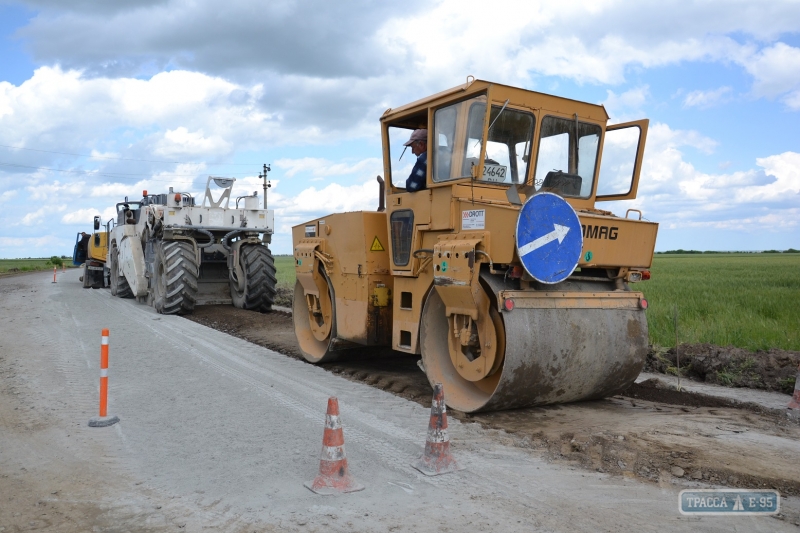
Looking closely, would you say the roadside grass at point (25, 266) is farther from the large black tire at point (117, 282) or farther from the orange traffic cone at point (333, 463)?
the orange traffic cone at point (333, 463)

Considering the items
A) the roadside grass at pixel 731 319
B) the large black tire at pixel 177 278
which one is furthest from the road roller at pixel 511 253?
the large black tire at pixel 177 278

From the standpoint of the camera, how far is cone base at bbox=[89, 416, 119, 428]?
18.6ft

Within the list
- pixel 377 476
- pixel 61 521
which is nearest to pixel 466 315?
pixel 377 476

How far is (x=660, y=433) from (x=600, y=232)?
1.80m

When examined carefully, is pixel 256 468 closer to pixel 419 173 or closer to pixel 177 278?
pixel 419 173

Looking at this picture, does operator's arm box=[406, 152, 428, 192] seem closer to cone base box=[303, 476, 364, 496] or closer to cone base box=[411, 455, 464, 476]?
cone base box=[411, 455, 464, 476]

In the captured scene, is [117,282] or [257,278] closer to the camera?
[257,278]

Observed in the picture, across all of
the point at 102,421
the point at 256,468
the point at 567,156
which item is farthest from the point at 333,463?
the point at 567,156

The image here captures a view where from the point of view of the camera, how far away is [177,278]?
1348 centimetres

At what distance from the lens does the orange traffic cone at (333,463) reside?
4188mm

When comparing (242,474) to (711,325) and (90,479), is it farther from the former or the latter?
(711,325)

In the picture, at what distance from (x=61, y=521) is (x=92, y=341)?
6895 mm

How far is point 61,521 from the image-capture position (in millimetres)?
3781

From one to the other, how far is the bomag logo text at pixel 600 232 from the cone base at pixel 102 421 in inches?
172
